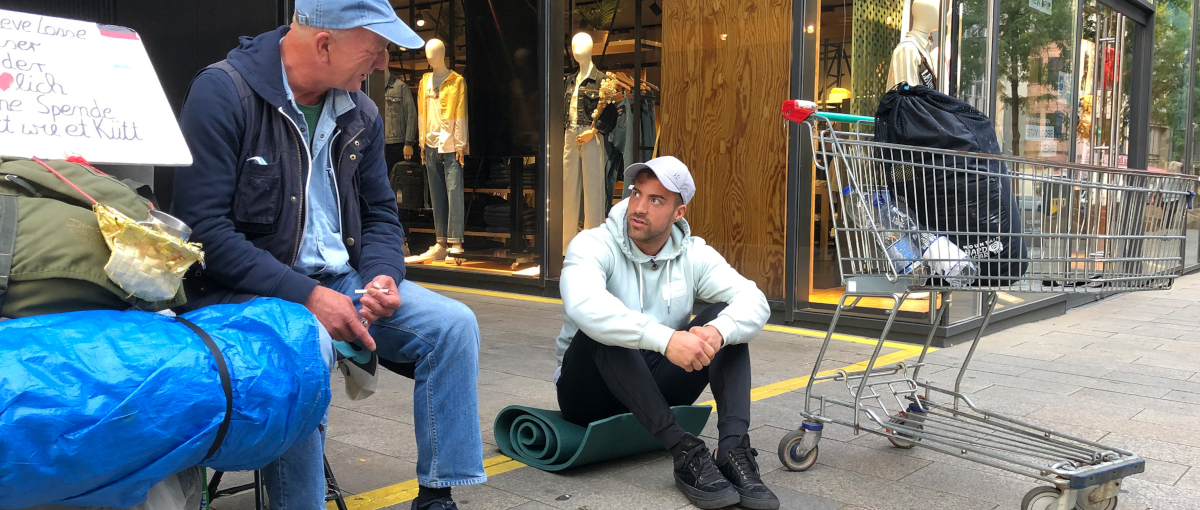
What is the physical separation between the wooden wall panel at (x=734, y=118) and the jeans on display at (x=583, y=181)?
97 cm

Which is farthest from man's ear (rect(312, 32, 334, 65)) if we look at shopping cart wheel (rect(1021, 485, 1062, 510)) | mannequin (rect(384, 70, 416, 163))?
mannequin (rect(384, 70, 416, 163))

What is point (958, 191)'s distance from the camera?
3.22 m

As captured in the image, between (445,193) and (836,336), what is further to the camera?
(445,193)

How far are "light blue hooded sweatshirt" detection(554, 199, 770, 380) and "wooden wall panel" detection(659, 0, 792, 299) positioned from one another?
11.9ft

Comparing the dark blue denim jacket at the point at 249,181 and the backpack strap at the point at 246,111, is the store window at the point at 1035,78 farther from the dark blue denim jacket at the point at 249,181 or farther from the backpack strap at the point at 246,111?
the backpack strap at the point at 246,111

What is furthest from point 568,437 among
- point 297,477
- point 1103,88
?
point 1103,88

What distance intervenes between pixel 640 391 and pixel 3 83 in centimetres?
198

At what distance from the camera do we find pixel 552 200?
28.7ft

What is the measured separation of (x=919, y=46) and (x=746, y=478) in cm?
286

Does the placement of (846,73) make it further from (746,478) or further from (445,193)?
(445,193)

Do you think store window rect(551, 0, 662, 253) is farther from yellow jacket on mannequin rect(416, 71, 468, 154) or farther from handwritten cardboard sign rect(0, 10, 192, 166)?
handwritten cardboard sign rect(0, 10, 192, 166)

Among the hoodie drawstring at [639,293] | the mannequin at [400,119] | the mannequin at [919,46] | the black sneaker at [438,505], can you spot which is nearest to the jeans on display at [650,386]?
the hoodie drawstring at [639,293]

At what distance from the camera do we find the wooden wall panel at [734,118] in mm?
7035

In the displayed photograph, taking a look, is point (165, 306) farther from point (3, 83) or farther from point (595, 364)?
point (595, 364)
